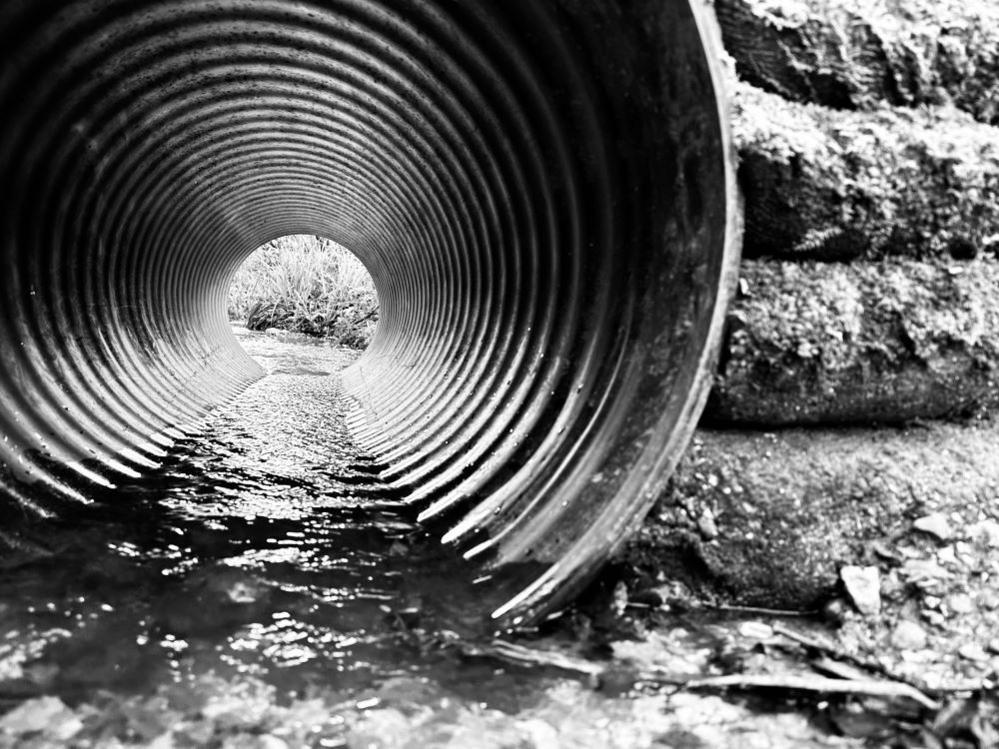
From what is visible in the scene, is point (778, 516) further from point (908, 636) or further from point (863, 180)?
point (863, 180)

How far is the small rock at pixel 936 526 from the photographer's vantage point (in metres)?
2.12

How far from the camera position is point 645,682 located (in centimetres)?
181

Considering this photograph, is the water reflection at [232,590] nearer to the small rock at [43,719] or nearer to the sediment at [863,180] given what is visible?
the small rock at [43,719]

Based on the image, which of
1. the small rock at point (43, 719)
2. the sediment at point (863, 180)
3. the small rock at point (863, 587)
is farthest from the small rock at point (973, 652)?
the small rock at point (43, 719)

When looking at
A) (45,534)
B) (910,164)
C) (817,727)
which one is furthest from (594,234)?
(45,534)

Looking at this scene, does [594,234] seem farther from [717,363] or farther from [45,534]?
[45,534]

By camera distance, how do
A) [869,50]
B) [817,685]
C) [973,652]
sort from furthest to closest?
[869,50] → [973,652] → [817,685]

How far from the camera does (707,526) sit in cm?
212

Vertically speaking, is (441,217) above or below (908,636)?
above

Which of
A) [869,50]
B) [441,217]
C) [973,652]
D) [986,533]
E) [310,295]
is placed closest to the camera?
[973,652]

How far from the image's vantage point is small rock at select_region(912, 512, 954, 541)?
6.95ft

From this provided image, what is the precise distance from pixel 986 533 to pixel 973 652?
36cm

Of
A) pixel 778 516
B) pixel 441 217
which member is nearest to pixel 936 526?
pixel 778 516

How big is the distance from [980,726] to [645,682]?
0.65 metres
